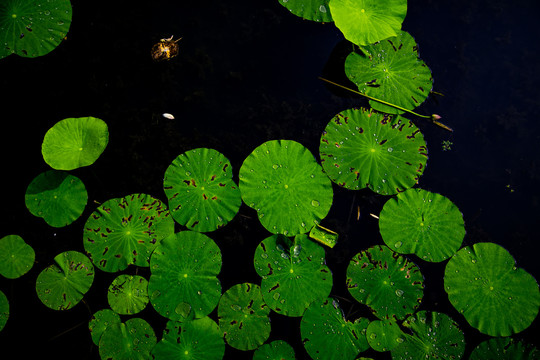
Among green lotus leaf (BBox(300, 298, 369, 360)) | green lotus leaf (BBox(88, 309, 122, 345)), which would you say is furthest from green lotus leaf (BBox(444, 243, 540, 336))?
green lotus leaf (BBox(88, 309, 122, 345))

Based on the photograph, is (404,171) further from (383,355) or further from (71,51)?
(71,51)

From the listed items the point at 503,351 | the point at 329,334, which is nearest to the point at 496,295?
the point at 503,351

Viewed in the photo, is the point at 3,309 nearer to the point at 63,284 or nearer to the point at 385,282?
the point at 63,284

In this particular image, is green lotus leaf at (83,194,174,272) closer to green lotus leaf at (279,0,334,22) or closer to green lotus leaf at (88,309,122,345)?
green lotus leaf at (88,309,122,345)

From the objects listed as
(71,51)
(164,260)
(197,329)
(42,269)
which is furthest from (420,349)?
(71,51)

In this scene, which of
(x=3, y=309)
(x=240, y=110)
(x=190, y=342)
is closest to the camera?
(x=190, y=342)

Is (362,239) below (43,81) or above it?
below
